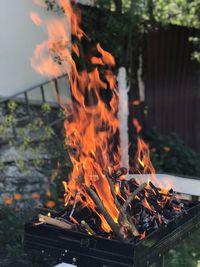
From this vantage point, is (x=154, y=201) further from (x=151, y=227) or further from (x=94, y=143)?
(x=94, y=143)

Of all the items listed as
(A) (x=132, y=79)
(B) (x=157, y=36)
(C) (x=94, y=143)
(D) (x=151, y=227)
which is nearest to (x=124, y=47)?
(A) (x=132, y=79)

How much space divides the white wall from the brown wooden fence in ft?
8.79

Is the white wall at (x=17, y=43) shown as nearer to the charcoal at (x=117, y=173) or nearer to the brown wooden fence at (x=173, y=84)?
the charcoal at (x=117, y=173)

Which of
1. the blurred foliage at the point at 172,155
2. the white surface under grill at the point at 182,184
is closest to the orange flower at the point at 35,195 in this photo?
the white surface under grill at the point at 182,184

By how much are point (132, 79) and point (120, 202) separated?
4.68 meters

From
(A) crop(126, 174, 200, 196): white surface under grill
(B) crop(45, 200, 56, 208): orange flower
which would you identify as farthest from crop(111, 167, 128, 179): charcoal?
(B) crop(45, 200, 56, 208): orange flower

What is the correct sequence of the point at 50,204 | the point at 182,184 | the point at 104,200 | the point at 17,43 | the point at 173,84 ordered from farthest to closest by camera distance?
the point at 173,84 → the point at 17,43 → the point at 50,204 → the point at 182,184 → the point at 104,200

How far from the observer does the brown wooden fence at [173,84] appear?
8.20 metres

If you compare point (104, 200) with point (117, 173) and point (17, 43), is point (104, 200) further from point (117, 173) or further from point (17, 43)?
point (17, 43)

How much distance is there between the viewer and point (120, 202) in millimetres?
3209

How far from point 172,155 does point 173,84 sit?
1.61m

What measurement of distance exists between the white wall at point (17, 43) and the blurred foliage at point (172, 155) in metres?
2.50

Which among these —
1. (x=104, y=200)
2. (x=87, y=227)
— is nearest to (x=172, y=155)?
(x=104, y=200)

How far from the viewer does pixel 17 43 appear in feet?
18.8
